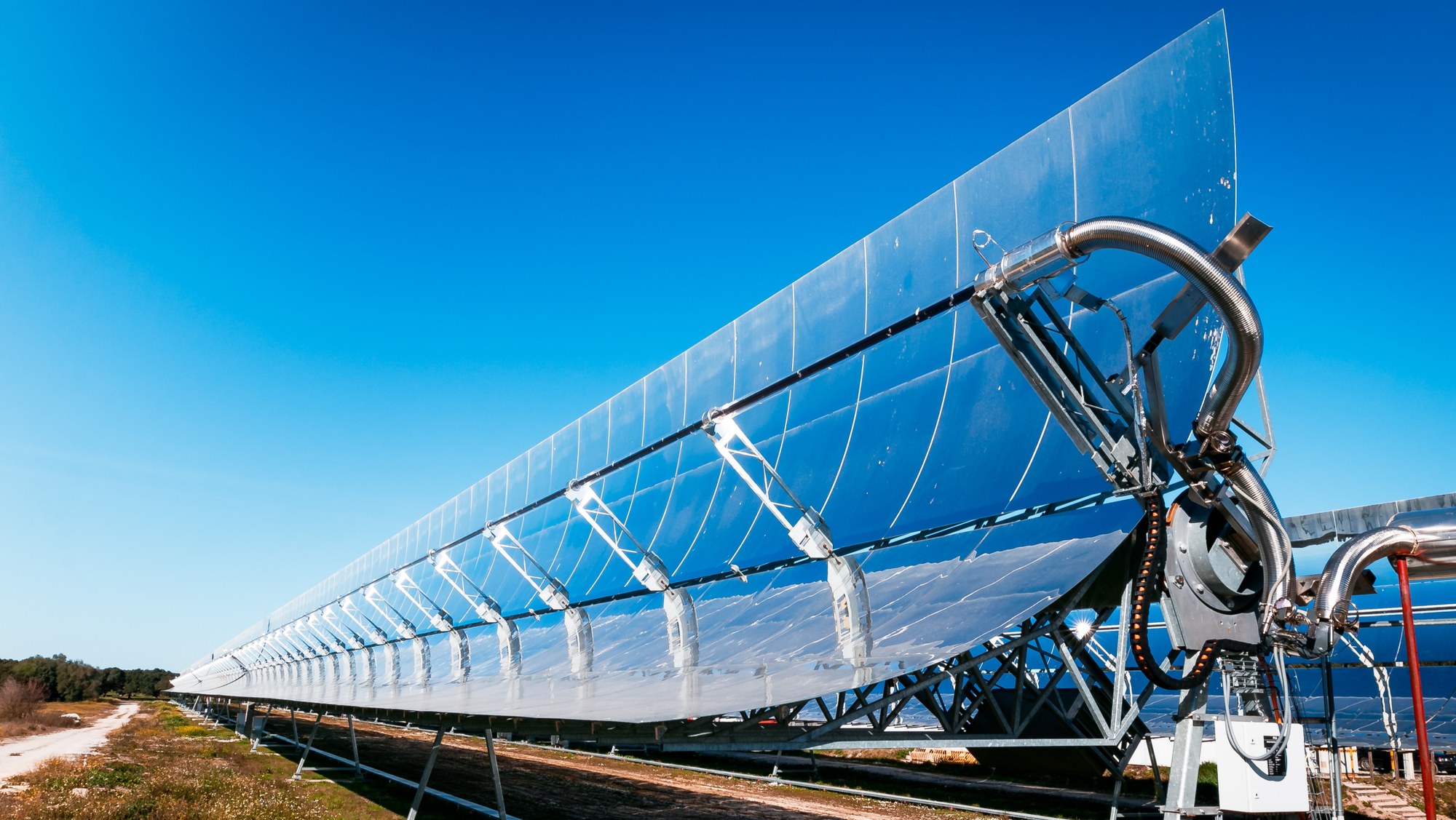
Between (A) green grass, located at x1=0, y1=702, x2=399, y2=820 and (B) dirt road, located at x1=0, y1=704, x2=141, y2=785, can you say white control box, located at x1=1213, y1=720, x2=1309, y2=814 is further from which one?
(B) dirt road, located at x1=0, y1=704, x2=141, y2=785

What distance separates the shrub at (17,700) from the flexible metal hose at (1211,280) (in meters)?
78.3

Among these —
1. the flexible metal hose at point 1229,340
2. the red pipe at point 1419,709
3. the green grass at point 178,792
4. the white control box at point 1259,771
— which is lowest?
the green grass at point 178,792

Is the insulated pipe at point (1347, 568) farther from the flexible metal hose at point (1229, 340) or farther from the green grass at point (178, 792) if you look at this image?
the green grass at point (178, 792)

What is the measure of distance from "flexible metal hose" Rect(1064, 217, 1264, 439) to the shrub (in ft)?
257

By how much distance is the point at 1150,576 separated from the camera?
735 centimetres

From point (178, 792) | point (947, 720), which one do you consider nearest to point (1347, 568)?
point (947, 720)

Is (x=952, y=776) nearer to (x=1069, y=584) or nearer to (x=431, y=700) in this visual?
(x=431, y=700)

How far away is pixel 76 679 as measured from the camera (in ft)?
372

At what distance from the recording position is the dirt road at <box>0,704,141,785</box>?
108 ft

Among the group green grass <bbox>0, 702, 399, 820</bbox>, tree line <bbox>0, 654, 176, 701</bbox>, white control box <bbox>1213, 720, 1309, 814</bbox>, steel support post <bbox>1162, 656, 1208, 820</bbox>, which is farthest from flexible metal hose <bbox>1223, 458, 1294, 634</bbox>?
tree line <bbox>0, 654, 176, 701</bbox>

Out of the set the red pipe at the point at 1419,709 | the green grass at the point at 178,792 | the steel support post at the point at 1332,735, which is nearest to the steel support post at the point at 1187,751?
the steel support post at the point at 1332,735

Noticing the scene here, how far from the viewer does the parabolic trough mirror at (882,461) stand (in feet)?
29.4

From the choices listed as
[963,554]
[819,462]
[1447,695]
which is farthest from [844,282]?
[1447,695]

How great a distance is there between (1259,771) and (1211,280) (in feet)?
14.9
